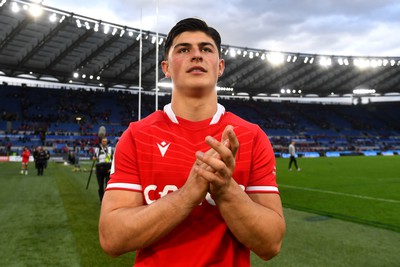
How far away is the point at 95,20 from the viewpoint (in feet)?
98.7

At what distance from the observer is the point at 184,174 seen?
1.70 meters

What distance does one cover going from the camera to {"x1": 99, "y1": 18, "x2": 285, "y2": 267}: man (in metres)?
1.47

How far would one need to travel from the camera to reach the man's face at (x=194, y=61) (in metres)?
1.77

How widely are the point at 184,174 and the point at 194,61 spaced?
0.59 m

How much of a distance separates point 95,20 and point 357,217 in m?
28.3

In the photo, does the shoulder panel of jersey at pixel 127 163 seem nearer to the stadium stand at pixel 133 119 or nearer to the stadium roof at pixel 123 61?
the stadium roof at pixel 123 61

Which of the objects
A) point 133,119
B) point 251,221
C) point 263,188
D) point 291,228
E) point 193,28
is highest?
point 133,119

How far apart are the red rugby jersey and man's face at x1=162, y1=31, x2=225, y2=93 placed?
0.20 meters

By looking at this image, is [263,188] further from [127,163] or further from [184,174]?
[127,163]

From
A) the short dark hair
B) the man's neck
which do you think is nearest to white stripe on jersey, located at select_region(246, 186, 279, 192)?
the man's neck

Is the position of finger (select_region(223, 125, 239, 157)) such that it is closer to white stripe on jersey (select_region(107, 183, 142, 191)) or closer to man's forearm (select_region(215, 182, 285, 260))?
man's forearm (select_region(215, 182, 285, 260))

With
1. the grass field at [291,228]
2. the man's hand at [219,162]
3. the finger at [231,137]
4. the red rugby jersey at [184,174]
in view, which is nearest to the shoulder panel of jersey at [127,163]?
the red rugby jersey at [184,174]

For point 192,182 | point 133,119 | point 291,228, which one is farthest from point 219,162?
point 133,119

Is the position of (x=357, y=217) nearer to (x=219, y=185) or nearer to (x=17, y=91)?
(x=219, y=185)
